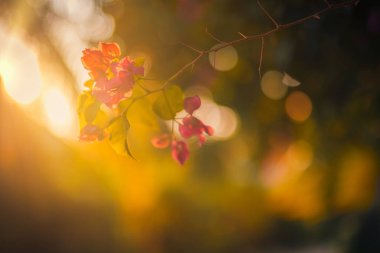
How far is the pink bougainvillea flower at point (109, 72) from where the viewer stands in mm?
1539

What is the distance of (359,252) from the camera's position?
697cm

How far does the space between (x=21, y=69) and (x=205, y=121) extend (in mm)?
4267

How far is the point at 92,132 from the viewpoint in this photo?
1.55 metres

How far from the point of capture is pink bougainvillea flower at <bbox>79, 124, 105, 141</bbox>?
154cm

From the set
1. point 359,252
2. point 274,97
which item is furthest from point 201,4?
point 359,252

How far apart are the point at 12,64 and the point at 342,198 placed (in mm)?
8485

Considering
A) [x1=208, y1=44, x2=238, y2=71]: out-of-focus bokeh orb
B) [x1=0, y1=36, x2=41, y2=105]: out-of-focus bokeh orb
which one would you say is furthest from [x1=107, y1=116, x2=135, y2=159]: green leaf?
[x1=0, y1=36, x2=41, y2=105]: out-of-focus bokeh orb

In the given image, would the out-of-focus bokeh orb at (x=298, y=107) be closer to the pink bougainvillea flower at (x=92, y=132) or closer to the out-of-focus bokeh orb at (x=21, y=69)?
the pink bougainvillea flower at (x=92, y=132)

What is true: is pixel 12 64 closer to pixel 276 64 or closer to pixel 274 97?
pixel 274 97

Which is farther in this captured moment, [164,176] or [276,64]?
[164,176]

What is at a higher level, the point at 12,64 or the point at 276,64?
the point at 12,64

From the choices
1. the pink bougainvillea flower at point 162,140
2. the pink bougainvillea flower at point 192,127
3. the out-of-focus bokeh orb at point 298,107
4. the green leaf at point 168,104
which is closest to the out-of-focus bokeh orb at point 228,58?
the out-of-focus bokeh orb at point 298,107

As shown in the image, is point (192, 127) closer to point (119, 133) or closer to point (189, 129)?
point (189, 129)

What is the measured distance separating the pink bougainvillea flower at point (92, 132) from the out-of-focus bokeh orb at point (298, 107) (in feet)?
8.42
